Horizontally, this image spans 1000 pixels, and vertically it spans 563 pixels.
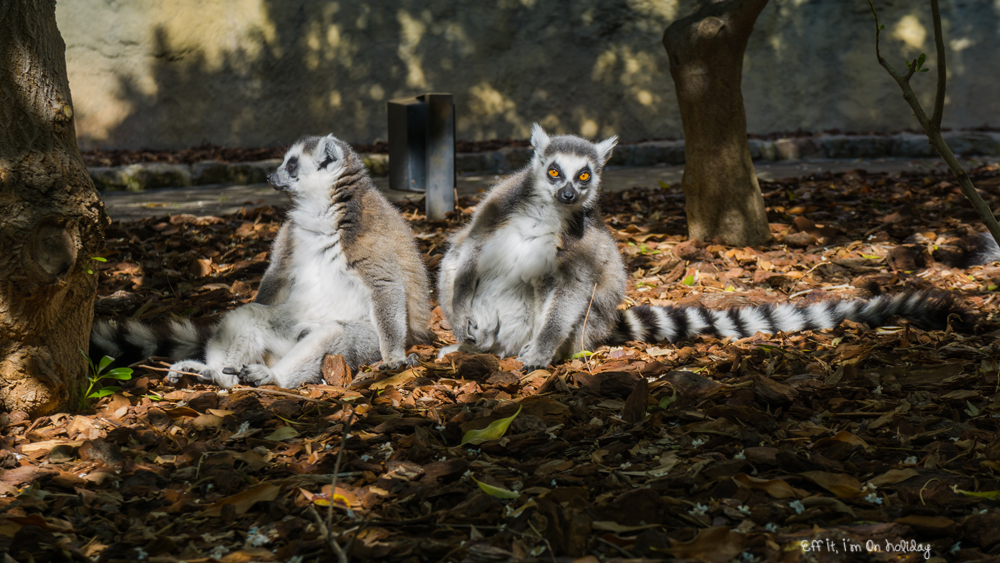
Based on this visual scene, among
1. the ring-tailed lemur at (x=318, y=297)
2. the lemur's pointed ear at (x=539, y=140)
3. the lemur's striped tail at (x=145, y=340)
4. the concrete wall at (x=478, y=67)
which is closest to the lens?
the lemur's striped tail at (x=145, y=340)

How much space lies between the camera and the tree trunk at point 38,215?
2.70 m

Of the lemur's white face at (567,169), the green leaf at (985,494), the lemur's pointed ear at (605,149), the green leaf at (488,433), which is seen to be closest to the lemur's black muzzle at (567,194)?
the lemur's white face at (567,169)

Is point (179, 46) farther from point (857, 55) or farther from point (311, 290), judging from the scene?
point (857, 55)

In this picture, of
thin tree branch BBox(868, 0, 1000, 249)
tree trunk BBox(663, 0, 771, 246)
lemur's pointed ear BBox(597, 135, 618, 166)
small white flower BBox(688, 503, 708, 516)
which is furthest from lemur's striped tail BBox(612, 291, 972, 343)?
small white flower BBox(688, 503, 708, 516)

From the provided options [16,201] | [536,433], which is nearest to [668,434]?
[536,433]

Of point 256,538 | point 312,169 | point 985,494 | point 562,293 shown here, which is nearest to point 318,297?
point 312,169

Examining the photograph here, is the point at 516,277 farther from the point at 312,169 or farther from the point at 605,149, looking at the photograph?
the point at 312,169

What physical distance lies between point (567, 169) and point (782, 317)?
138cm

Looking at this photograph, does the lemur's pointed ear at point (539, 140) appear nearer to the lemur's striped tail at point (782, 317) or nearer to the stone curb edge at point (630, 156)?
the lemur's striped tail at point (782, 317)

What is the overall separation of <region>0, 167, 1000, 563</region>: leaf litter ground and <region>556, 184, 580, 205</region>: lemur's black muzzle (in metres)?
0.82

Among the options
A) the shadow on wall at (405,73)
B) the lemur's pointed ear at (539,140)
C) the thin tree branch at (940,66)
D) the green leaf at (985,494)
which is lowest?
the green leaf at (985,494)

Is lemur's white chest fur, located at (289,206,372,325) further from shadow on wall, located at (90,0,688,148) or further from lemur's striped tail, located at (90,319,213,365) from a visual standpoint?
shadow on wall, located at (90,0,688,148)

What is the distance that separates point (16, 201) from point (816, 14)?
13.0m

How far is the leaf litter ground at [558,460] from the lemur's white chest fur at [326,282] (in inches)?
16.1
